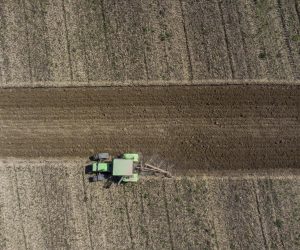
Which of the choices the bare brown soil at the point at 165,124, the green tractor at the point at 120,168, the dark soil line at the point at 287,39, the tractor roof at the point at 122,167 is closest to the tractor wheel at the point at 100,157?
the green tractor at the point at 120,168

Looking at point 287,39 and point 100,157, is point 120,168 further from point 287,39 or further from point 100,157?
point 287,39

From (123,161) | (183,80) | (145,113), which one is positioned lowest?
(123,161)

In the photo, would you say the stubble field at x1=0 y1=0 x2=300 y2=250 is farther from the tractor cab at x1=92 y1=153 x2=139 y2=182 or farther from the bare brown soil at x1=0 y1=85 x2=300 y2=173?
the tractor cab at x1=92 y1=153 x2=139 y2=182

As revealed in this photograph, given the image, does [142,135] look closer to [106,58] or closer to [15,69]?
[106,58]

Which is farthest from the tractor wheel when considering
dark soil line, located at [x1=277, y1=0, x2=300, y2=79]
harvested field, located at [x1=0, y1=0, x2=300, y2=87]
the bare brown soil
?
dark soil line, located at [x1=277, y1=0, x2=300, y2=79]

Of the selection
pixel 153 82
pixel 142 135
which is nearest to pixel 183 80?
pixel 153 82

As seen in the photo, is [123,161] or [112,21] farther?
[112,21]

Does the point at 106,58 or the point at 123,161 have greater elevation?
the point at 106,58
